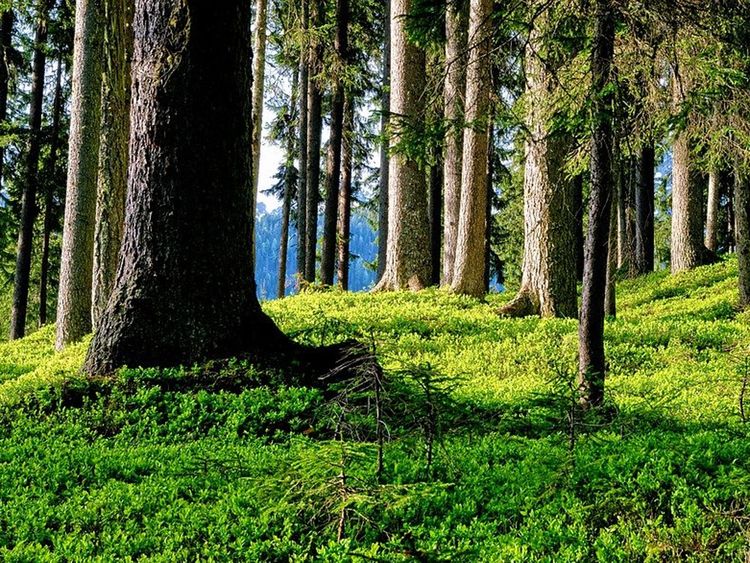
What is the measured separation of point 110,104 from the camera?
29.7ft

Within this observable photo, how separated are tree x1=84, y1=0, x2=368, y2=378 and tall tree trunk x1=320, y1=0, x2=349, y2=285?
9.93 m

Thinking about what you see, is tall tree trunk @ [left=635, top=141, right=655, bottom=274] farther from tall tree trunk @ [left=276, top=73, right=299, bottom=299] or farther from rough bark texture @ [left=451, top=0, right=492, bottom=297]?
tall tree trunk @ [left=276, top=73, right=299, bottom=299]

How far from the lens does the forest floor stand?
2.83 m

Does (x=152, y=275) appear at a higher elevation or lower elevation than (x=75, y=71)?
lower

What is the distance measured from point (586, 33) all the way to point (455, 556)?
15.2 ft

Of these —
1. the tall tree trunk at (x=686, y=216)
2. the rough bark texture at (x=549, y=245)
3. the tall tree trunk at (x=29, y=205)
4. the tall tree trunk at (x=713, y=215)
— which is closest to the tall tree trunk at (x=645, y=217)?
the tall tree trunk at (x=713, y=215)

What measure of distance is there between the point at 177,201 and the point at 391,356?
2622mm

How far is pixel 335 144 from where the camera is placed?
1627 cm

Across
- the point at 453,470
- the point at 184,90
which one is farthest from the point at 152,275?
the point at 453,470

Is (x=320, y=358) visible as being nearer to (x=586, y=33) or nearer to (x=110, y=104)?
(x=586, y=33)

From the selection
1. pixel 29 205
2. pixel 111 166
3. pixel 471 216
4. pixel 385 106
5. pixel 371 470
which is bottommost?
pixel 371 470

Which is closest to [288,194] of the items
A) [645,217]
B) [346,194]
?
[346,194]

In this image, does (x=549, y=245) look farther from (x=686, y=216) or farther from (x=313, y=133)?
(x=313, y=133)

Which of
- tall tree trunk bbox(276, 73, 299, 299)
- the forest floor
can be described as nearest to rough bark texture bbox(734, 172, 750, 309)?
the forest floor
